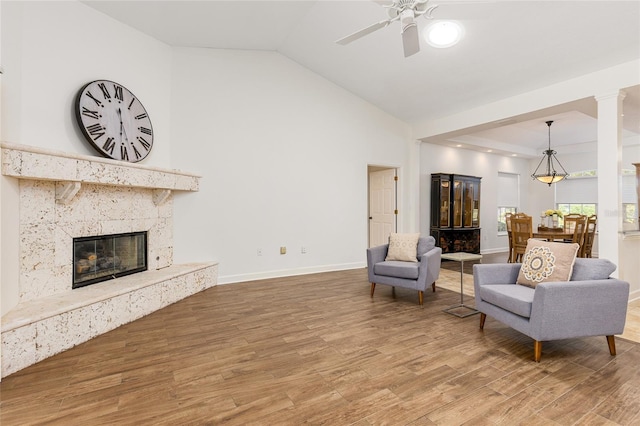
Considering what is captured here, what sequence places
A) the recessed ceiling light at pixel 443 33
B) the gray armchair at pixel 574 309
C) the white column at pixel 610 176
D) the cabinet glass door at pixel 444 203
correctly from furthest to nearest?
1. the cabinet glass door at pixel 444 203
2. the recessed ceiling light at pixel 443 33
3. the white column at pixel 610 176
4. the gray armchair at pixel 574 309

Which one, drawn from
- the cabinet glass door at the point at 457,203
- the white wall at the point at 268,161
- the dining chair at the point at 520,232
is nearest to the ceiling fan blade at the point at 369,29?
the white wall at the point at 268,161

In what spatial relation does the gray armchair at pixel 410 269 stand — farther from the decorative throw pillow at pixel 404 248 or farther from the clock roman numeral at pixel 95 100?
the clock roman numeral at pixel 95 100

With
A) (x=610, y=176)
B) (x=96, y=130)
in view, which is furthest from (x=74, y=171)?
(x=610, y=176)

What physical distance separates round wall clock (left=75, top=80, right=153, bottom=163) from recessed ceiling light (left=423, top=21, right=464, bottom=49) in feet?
12.6

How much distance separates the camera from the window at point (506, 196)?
28.6 ft

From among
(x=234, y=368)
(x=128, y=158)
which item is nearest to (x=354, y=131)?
(x=128, y=158)

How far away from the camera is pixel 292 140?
5438mm

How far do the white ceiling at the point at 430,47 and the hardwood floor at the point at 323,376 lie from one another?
297 centimetres

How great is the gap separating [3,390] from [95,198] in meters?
2.00

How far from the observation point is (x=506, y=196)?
8.88 metres

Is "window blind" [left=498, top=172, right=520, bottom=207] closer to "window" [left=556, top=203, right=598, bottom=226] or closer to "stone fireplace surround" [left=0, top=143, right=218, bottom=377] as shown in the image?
"window" [left=556, top=203, right=598, bottom=226]

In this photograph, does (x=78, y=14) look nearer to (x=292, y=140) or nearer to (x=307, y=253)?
(x=292, y=140)

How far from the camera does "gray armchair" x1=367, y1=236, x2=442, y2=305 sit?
12.4 feet

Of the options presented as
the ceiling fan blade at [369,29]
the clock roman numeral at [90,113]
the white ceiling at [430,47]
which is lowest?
the clock roman numeral at [90,113]
